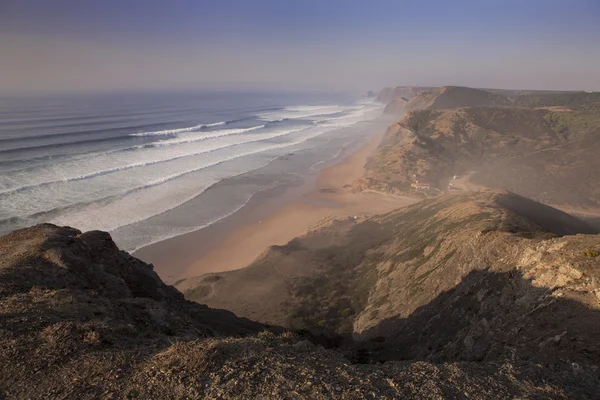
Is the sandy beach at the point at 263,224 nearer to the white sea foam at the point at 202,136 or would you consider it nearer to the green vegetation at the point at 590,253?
the green vegetation at the point at 590,253

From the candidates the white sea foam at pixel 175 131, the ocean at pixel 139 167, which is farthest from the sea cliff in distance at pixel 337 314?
the white sea foam at pixel 175 131

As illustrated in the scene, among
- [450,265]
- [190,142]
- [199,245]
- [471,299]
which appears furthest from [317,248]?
[190,142]

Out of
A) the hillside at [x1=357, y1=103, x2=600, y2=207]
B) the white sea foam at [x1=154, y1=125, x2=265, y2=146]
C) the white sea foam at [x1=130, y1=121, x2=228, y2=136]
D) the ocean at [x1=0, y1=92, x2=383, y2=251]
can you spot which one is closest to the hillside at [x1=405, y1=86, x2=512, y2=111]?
the hillside at [x1=357, y1=103, x2=600, y2=207]

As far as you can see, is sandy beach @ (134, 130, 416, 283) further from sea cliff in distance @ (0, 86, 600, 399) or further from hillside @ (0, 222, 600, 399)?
hillside @ (0, 222, 600, 399)

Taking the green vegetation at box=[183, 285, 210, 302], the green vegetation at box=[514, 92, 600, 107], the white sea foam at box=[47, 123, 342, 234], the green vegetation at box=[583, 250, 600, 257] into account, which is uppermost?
the green vegetation at box=[514, 92, 600, 107]

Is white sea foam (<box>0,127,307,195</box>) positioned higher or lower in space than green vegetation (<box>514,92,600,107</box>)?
lower

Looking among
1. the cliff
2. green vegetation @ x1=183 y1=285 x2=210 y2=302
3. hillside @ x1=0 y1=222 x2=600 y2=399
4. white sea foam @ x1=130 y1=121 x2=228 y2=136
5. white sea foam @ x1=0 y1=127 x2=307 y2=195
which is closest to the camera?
hillside @ x1=0 y1=222 x2=600 y2=399

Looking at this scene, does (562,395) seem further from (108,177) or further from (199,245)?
(108,177)
